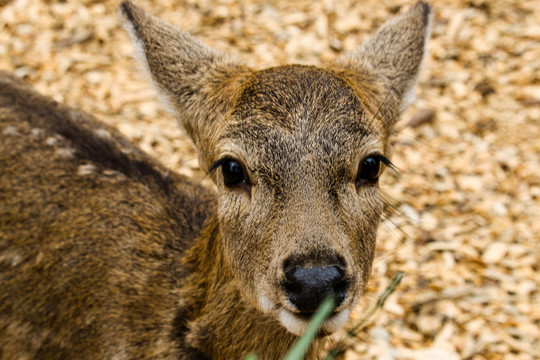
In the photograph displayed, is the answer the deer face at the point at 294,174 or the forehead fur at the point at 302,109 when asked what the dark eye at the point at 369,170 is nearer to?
the deer face at the point at 294,174

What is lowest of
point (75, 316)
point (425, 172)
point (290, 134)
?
point (75, 316)

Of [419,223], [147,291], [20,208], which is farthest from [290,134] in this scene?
[419,223]

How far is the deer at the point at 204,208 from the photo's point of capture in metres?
2.70

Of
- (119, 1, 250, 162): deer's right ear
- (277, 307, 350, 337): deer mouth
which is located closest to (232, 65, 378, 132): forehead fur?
(119, 1, 250, 162): deer's right ear

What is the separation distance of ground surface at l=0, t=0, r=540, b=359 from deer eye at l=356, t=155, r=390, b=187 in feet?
4.41

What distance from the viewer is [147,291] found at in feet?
11.6

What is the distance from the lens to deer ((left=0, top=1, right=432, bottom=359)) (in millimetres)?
2697

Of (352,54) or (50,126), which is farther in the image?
(50,126)

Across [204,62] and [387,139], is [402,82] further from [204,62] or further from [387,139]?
[204,62]

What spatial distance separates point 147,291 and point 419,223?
2.82 m

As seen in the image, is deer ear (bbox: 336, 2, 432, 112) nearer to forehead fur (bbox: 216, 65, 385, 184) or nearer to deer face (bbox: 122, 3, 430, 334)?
deer face (bbox: 122, 3, 430, 334)

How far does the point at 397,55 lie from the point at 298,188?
4.65 feet

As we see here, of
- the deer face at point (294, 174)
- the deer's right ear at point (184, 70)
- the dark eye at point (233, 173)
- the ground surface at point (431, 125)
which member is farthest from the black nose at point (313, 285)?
the ground surface at point (431, 125)

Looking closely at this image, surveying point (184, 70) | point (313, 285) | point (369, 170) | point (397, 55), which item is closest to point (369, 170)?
point (369, 170)
